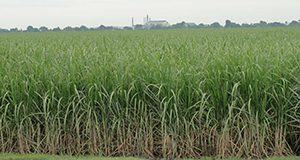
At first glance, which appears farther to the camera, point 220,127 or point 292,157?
point 220,127

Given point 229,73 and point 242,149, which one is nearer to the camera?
point 242,149

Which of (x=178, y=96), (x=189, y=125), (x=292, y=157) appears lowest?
(x=292, y=157)

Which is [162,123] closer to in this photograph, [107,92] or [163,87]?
[163,87]

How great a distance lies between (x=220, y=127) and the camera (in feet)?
14.8

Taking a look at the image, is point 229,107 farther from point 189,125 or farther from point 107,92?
point 107,92

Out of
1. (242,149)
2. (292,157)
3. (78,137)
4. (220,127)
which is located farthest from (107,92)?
(292,157)

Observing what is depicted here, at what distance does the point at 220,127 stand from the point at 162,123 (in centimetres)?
68

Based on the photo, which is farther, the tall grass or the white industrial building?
the white industrial building

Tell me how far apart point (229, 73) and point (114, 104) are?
4.66 ft

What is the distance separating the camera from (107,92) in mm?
4684

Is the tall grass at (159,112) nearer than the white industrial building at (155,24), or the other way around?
the tall grass at (159,112)

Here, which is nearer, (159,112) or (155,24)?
(159,112)

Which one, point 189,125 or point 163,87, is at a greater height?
point 163,87

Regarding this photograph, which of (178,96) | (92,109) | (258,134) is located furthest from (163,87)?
(258,134)
